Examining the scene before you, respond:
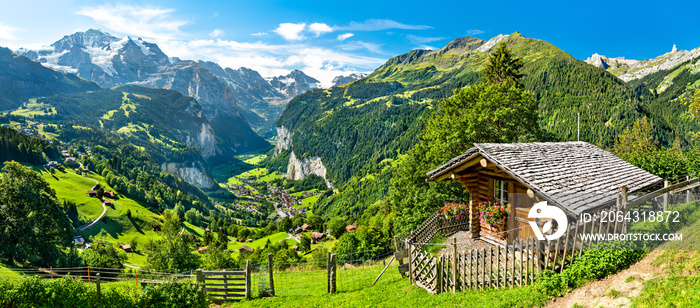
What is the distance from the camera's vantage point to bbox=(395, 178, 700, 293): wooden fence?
10.0m

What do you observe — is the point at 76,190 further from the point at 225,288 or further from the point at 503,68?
the point at 503,68

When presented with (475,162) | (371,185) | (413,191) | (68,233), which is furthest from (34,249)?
(371,185)

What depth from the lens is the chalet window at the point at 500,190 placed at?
15603 mm

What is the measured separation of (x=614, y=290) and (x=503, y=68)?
1236 inches

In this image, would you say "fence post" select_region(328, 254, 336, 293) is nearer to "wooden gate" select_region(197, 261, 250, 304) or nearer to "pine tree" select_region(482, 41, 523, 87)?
"wooden gate" select_region(197, 261, 250, 304)

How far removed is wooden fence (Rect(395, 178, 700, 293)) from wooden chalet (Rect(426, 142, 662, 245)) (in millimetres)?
717

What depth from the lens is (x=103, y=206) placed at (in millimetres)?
108625

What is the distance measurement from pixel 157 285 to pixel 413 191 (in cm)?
2189

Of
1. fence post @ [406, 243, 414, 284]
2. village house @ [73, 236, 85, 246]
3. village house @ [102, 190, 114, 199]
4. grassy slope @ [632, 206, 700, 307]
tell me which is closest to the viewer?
grassy slope @ [632, 206, 700, 307]

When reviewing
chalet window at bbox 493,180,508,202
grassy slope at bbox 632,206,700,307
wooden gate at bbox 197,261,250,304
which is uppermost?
chalet window at bbox 493,180,508,202

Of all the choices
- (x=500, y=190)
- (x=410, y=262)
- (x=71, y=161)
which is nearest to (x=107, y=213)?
(x=71, y=161)

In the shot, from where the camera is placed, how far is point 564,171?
14.0 m

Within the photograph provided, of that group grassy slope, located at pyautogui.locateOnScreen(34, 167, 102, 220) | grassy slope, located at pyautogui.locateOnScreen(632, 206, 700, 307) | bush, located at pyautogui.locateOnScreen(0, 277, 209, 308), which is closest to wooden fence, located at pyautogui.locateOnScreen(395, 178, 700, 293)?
grassy slope, located at pyautogui.locateOnScreen(632, 206, 700, 307)

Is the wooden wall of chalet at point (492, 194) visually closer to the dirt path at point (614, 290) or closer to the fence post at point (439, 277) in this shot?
the fence post at point (439, 277)
